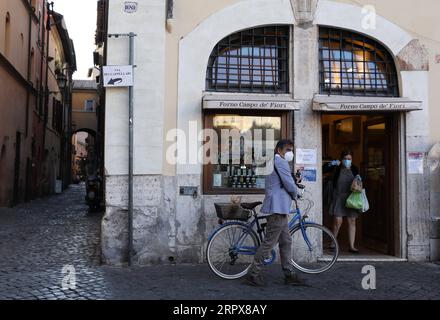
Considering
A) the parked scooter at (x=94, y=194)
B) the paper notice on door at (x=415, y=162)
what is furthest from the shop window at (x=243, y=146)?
the parked scooter at (x=94, y=194)

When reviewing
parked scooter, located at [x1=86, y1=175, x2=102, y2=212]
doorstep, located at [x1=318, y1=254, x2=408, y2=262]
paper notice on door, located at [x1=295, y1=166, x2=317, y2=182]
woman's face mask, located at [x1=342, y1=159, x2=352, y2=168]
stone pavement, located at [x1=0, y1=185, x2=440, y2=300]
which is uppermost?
woman's face mask, located at [x1=342, y1=159, x2=352, y2=168]

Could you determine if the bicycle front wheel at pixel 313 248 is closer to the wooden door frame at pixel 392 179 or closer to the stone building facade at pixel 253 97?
the stone building facade at pixel 253 97

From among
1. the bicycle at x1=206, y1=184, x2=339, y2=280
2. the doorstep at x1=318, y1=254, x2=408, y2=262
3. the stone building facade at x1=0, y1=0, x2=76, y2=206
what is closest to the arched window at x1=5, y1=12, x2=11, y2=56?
the stone building facade at x1=0, y1=0, x2=76, y2=206

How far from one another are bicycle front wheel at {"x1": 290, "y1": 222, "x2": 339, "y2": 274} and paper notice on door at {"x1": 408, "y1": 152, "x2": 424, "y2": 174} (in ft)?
6.38

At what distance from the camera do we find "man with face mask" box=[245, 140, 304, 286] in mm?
6324

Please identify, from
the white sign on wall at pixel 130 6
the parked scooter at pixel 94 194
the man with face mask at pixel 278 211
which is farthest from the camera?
Answer: the parked scooter at pixel 94 194

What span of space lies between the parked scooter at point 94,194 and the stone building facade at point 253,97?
937 centimetres

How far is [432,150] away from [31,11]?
19455 millimetres

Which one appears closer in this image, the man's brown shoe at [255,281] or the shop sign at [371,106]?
the man's brown shoe at [255,281]

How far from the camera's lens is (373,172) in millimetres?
9578

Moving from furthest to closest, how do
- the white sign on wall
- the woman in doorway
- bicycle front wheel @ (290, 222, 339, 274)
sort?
the woman in doorway
the white sign on wall
bicycle front wheel @ (290, 222, 339, 274)

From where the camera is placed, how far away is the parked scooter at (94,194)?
16594 mm

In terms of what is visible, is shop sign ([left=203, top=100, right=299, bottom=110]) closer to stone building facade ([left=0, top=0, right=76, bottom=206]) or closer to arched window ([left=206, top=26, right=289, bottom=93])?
arched window ([left=206, top=26, right=289, bottom=93])
